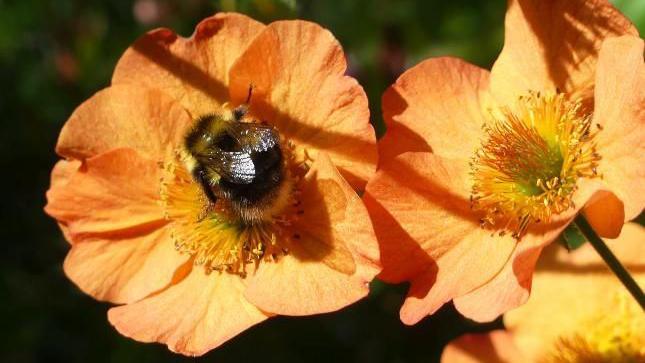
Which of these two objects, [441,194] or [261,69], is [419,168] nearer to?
[441,194]

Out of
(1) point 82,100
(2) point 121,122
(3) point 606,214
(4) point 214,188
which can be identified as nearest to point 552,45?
(3) point 606,214

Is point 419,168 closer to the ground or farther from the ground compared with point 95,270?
farther from the ground

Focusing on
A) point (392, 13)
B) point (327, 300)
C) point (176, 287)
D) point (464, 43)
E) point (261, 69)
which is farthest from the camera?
point (392, 13)

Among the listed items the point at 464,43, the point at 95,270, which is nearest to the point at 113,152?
the point at 95,270

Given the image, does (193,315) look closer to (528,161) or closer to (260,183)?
(260,183)

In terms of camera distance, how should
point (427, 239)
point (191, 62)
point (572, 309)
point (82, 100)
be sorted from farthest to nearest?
point (82, 100) < point (572, 309) < point (191, 62) < point (427, 239)

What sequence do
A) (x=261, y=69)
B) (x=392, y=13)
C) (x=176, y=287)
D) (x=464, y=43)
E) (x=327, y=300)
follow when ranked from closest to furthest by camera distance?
(x=327, y=300) < (x=261, y=69) < (x=176, y=287) < (x=464, y=43) < (x=392, y=13)
